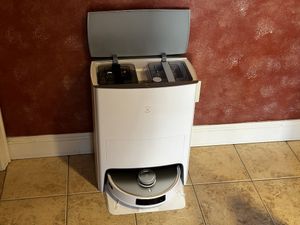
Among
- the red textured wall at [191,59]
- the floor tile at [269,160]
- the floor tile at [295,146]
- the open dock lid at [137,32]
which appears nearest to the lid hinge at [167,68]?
the open dock lid at [137,32]

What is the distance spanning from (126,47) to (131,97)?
26 centimetres

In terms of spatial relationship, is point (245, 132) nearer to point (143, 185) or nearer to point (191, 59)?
point (191, 59)

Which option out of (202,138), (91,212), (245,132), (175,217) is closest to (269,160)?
(245,132)

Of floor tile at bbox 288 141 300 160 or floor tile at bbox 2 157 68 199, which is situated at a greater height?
floor tile at bbox 288 141 300 160

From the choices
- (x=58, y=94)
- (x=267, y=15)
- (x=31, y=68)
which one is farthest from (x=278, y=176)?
(x=31, y=68)

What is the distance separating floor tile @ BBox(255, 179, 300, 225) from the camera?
1688mm

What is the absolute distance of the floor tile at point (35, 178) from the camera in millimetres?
1743

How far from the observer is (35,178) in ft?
5.94

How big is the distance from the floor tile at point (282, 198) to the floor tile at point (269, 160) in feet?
0.16

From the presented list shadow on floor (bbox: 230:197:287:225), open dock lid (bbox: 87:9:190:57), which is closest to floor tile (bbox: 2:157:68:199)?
open dock lid (bbox: 87:9:190:57)

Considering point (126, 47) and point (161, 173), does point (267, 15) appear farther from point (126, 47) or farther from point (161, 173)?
point (161, 173)

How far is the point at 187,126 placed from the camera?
158 centimetres

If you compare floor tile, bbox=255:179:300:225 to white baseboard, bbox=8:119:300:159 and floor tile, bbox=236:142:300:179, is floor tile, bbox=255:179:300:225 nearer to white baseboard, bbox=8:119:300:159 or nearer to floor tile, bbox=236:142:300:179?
floor tile, bbox=236:142:300:179

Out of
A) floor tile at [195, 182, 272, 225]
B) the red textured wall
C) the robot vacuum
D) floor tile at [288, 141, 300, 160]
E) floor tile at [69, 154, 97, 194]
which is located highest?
the red textured wall
